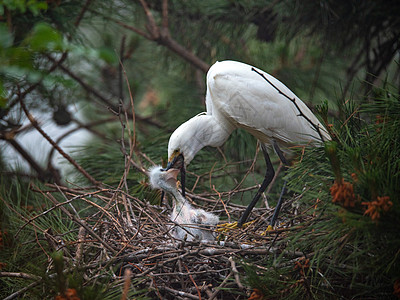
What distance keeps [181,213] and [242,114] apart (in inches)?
20.7

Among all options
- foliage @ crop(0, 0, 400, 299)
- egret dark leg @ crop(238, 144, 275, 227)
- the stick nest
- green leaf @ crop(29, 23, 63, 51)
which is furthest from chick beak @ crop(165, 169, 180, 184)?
green leaf @ crop(29, 23, 63, 51)

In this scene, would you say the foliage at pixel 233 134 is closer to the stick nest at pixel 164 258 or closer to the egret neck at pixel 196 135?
the stick nest at pixel 164 258

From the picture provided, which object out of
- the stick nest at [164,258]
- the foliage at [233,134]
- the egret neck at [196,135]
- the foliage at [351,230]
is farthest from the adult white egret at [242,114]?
the foliage at [351,230]

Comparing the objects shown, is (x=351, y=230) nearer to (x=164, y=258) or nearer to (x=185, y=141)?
(x=164, y=258)

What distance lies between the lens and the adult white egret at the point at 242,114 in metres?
2.06

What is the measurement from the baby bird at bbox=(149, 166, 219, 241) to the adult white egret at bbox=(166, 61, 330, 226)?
60mm

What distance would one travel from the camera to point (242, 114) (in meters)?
2.07

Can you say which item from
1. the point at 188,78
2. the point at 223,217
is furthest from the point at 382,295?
the point at 188,78

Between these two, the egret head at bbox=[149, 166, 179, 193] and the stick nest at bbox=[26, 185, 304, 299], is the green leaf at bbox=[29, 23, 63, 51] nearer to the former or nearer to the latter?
the stick nest at bbox=[26, 185, 304, 299]

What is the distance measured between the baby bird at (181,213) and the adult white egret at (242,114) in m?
0.06

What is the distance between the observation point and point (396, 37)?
8.45 ft

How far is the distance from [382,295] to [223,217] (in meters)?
1.20

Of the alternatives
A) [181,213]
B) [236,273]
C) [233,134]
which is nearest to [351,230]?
[236,273]

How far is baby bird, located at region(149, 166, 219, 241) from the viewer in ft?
6.30
